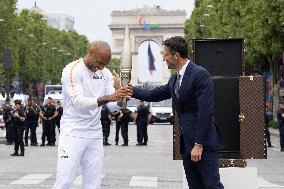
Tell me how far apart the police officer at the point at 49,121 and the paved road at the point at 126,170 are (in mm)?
3537

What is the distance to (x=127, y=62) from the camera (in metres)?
9.12

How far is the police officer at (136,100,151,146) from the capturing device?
39781 millimetres

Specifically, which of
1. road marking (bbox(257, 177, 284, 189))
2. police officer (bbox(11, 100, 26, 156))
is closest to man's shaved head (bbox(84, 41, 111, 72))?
road marking (bbox(257, 177, 284, 189))

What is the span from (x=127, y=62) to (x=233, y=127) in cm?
349

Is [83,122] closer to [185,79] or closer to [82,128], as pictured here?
[82,128]

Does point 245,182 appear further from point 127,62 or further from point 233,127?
point 127,62

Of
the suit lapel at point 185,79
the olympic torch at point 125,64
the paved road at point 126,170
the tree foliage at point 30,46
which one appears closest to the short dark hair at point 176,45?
the suit lapel at point 185,79

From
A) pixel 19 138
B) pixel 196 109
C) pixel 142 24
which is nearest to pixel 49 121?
pixel 19 138

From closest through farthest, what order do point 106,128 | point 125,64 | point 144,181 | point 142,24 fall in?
1. point 125,64
2. point 144,181
3. point 106,128
4. point 142,24

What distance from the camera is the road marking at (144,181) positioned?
1894cm

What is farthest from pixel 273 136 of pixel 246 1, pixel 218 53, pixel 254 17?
pixel 218 53

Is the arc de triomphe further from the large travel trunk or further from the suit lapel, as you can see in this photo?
the suit lapel

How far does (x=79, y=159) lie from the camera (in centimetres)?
976

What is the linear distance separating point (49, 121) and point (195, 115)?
2994 cm
